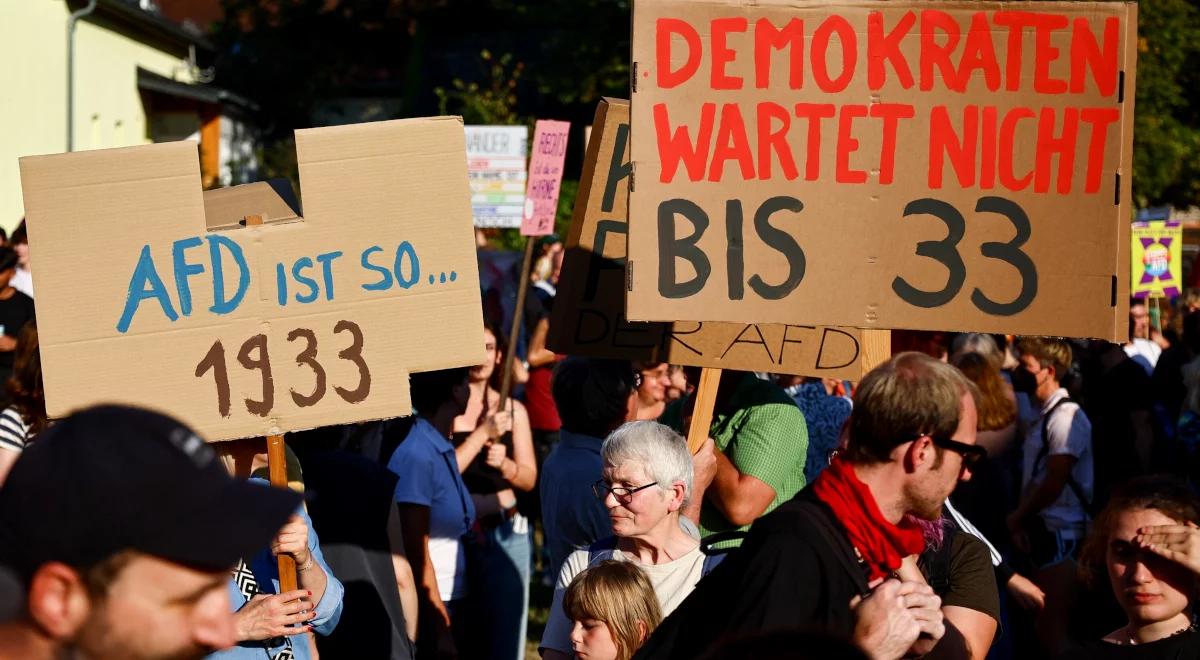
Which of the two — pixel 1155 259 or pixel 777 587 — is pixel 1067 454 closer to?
pixel 777 587

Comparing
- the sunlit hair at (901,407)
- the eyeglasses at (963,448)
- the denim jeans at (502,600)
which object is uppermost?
the sunlit hair at (901,407)

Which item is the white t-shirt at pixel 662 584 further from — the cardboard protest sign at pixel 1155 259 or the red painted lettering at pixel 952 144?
the cardboard protest sign at pixel 1155 259

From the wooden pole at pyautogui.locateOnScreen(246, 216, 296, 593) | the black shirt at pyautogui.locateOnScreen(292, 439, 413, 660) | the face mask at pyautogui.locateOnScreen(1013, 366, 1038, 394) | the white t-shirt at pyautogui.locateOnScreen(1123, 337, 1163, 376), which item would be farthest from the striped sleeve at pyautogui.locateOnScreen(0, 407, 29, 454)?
the white t-shirt at pyautogui.locateOnScreen(1123, 337, 1163, 376)

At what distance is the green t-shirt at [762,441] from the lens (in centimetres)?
451

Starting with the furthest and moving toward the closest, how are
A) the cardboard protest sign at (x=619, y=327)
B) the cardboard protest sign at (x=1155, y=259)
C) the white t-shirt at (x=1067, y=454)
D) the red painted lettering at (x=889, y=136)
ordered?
1. the cardboard protest sign at (x=1155, y=259)
2. the white t-shirt at (x=1067, y=454)
3. the cardboard protest sign at (x=619, y=327)
4. the red painted lettering at (x=889, y=136)

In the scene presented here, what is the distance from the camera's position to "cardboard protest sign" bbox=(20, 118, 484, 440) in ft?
11.6

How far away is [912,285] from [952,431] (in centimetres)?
100

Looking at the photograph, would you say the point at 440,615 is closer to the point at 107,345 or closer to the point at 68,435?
the point at 107,345

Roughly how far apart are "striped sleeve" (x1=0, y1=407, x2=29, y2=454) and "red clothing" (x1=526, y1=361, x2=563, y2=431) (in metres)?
4.54

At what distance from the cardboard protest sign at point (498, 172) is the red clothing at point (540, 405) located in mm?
3572

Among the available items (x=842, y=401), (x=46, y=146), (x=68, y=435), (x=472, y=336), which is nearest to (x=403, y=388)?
(x=472, y=336)

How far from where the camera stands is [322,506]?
14.2 ft

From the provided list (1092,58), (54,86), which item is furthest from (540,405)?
(54,86)

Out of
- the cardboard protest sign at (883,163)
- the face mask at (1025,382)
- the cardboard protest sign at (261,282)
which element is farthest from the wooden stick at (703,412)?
the face mask at (1025,382)
